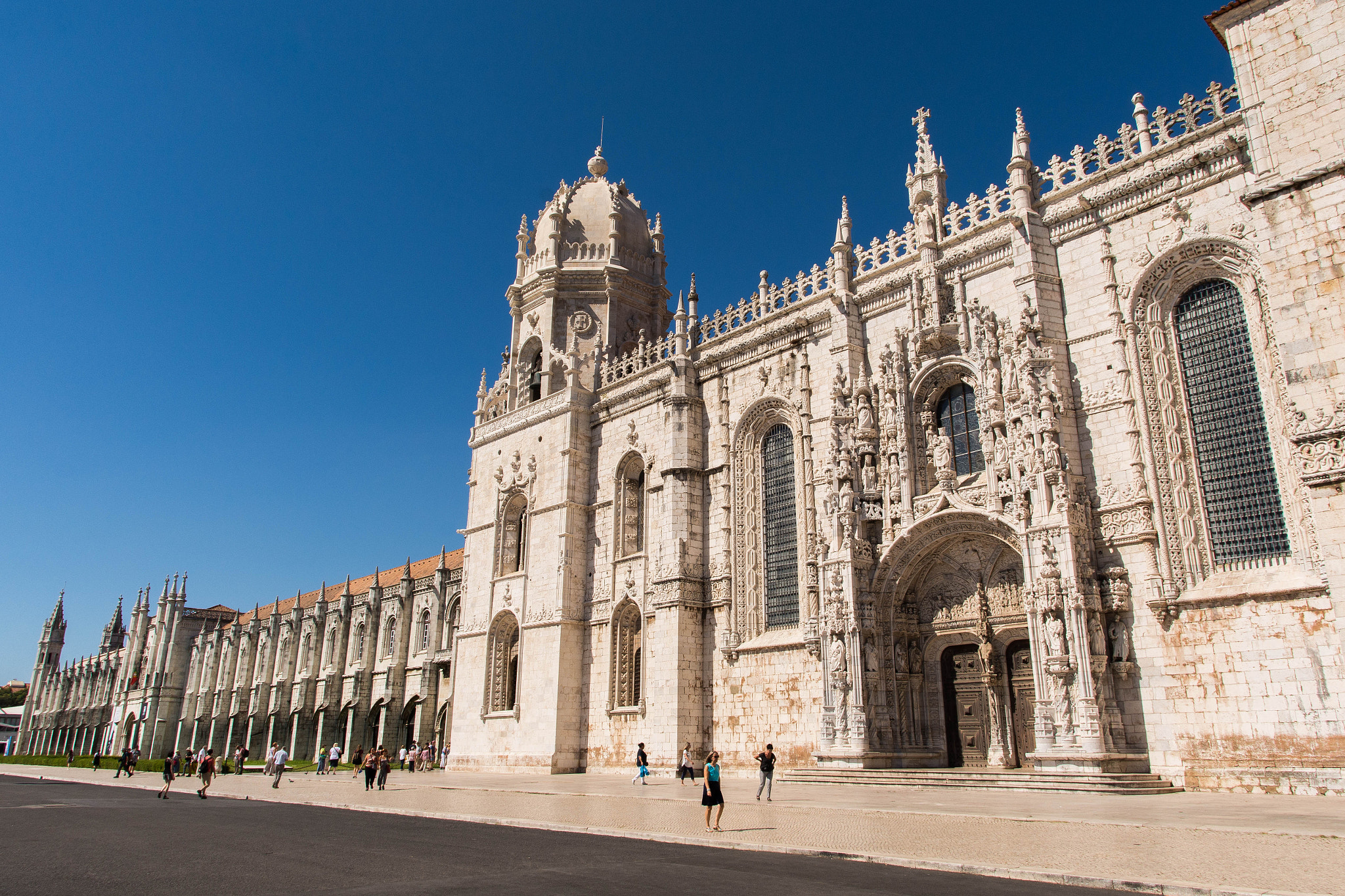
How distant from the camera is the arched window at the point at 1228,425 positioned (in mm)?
16891

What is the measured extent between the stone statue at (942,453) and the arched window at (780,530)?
4585 mm

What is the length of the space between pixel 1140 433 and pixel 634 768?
16630 millimetres

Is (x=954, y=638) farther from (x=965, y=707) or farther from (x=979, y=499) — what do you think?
(x=979, y=499)

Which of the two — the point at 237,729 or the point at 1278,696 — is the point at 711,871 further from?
the point at 237,729

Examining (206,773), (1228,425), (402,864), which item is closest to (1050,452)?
(1228,425)

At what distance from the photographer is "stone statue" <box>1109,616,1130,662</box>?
17797 mm

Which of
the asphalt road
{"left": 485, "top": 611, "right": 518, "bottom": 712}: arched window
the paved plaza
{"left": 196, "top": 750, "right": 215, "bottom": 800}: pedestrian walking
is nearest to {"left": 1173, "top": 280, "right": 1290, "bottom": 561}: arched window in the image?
the paved plaza

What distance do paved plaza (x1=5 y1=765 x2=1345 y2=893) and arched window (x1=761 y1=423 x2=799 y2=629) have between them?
5201 millimetres

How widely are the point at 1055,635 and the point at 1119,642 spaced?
4.04 ft

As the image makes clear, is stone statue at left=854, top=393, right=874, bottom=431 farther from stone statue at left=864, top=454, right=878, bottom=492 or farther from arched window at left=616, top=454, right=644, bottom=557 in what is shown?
arched window at left=616, top=454, right=644, bottom=557

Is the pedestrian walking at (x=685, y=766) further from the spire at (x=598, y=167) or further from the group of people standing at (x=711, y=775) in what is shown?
the spire at (x=598, y=167)

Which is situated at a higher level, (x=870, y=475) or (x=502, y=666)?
(x=870, y=475)

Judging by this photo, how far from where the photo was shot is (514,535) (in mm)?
33625

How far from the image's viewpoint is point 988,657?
20797 millimetres
